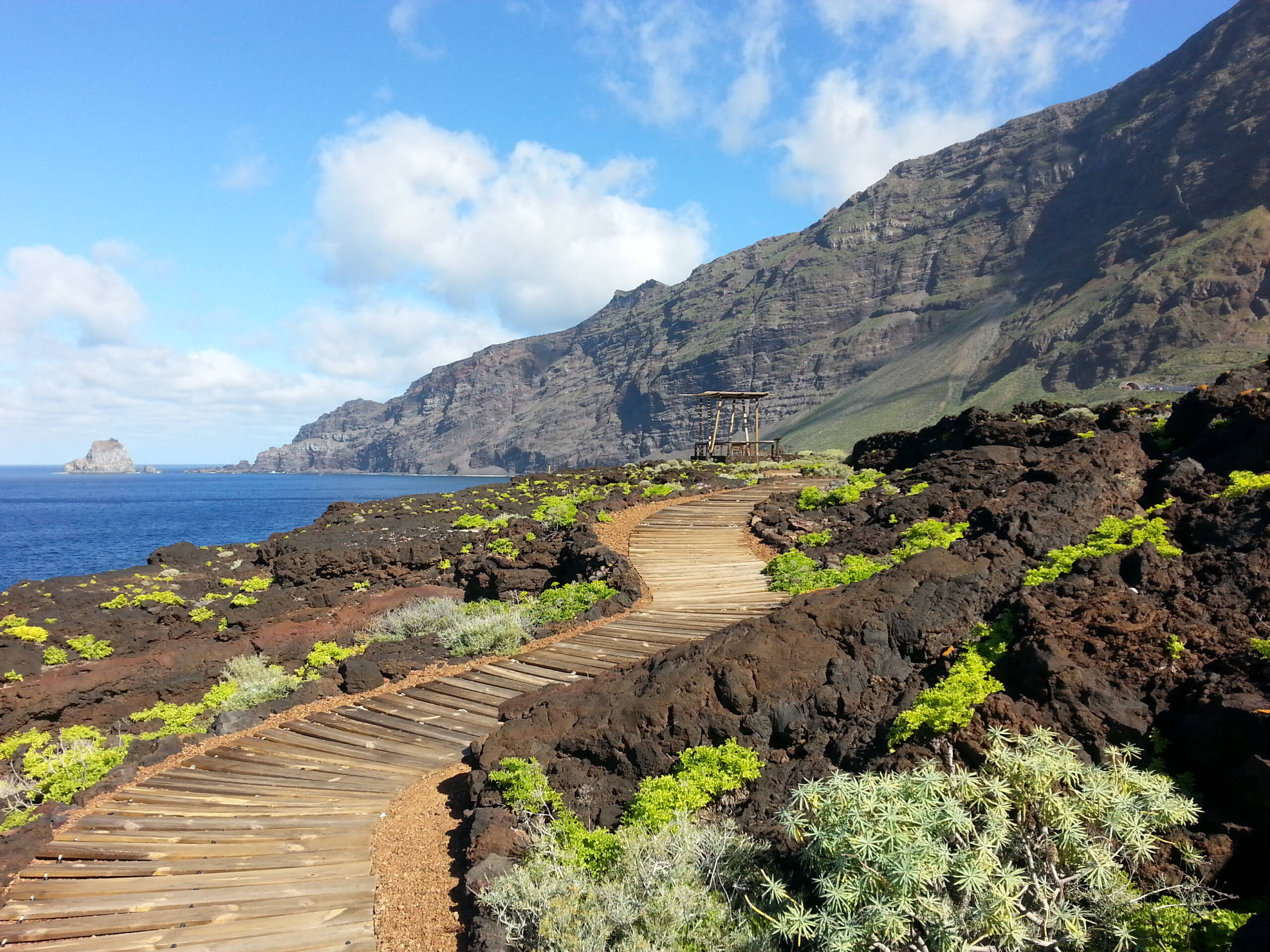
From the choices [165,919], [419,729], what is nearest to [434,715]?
[419,729]

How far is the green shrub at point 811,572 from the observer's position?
1077cm

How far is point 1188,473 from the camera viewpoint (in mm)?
9414

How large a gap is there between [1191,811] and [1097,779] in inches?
21.8

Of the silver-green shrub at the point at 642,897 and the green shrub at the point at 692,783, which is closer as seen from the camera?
the silver-green shrub at the point at 642,897

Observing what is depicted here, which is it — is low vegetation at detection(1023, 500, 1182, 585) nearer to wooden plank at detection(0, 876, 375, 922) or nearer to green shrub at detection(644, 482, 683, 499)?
wooden plank at detection(0, 876, 375, 922)

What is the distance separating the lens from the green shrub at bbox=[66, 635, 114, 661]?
13211 millimetres

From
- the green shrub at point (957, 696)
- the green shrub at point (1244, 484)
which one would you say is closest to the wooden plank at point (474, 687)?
the green shrub at point (957, 696)

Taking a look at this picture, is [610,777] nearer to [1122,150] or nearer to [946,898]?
[946,898]

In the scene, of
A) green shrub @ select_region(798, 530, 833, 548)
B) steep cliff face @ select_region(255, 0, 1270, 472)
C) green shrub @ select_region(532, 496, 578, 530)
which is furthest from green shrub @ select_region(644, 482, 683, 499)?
steep cliff face @ select_region(255, 0, 1270, 472)

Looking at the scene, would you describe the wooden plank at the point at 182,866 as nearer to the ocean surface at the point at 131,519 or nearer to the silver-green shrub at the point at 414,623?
the silver-green shrub at the point at 414,623

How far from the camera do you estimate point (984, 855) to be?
314 centimetres

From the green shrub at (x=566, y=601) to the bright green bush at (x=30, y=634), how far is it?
8.88 m

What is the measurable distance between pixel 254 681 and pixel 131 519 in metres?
83.2

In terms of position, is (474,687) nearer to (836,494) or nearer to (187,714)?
(187,714)
